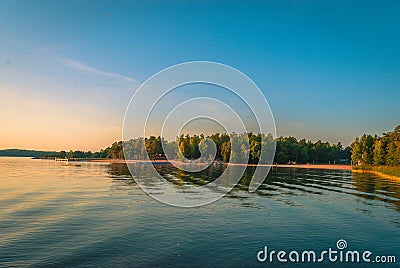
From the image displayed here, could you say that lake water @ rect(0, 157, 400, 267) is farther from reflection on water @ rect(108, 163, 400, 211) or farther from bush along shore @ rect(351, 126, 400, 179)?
bush along shore @ rect(351, 126, 400, 179)

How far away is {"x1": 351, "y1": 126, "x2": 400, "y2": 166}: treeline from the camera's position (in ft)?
306

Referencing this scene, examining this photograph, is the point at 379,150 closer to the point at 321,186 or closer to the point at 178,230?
the point at 321,186

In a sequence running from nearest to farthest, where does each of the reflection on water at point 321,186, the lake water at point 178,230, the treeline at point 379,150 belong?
the lake water at point 178,230 → the reflection on water at point 321,186 → the treeline at point 379,150

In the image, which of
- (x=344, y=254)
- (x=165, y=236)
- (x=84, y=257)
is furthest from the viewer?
(x=165, y=236)

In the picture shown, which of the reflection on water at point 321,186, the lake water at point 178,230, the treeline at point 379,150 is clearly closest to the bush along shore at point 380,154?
the treeline at point 379,150

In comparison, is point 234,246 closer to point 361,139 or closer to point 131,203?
point 131,203

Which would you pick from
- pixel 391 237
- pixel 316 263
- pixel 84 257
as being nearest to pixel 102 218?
pixel 84 257

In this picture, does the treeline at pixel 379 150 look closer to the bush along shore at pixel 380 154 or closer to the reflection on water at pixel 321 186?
the bush along shore at pixel 380 154

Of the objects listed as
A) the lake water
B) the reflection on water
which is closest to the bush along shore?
the reflection on water

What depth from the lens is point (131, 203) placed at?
117ft

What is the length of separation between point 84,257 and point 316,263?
1284 cm

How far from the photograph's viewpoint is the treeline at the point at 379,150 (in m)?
93.4

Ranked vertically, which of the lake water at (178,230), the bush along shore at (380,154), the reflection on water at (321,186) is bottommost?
the lake water at (178,230)

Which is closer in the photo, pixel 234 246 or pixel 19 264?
pixel 19 264
